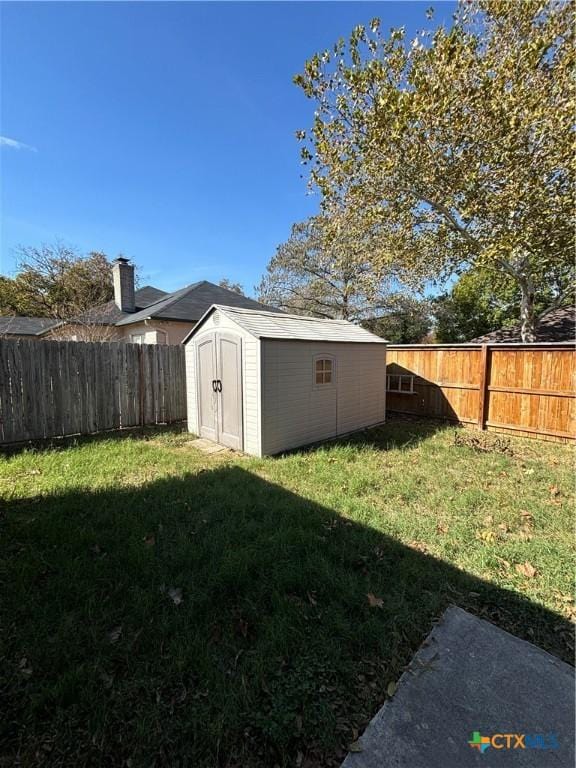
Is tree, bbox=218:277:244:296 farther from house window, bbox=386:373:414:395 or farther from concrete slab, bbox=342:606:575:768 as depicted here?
concrete slab, bbox=342:606:575:768

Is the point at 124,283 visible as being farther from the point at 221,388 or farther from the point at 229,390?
the point at 229,390

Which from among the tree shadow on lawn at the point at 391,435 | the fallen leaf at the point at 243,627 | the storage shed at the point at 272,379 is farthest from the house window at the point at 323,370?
the fallen leaf at the point at 243,627

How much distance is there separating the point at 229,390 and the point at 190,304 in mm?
8601

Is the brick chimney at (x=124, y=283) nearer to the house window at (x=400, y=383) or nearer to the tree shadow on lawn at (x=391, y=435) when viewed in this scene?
the house window at (x=400, y=383)

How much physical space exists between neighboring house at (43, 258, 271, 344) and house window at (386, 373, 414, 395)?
7459 mm

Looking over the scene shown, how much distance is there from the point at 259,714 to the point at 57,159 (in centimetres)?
1218

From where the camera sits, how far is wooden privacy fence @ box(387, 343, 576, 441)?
6789mm

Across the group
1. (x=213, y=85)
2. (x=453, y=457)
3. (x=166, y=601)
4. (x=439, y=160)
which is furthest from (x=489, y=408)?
(x=213, y=85)

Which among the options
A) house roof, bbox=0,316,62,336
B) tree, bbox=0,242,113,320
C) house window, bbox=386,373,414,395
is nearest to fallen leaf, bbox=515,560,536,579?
house window, bbox=386,373,414,395

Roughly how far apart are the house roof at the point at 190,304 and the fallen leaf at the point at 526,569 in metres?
11.8

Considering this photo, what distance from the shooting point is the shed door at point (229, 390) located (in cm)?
602

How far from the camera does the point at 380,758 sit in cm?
145

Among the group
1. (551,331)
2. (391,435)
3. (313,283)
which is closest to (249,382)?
(391,435)

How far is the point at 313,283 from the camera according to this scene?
20.4 meters
